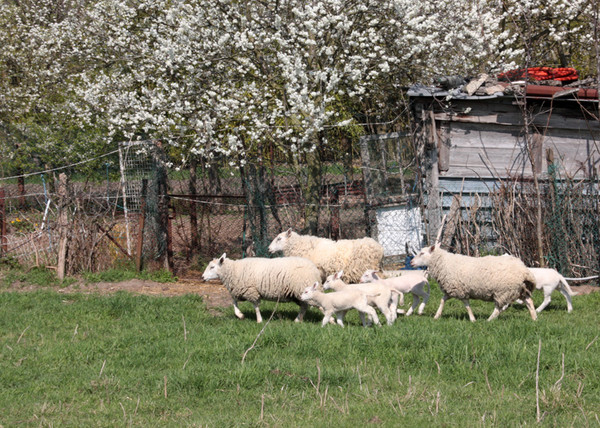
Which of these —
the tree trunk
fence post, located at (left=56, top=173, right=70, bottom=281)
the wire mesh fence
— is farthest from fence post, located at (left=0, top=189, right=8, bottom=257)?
the tree trunk

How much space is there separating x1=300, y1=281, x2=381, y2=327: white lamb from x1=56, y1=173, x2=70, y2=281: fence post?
5495mm

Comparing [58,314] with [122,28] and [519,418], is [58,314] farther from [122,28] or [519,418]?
[122,28]

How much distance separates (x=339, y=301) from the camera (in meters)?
8.49

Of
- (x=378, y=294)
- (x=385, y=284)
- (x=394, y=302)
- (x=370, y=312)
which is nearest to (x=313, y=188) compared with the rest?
(x=385, y=284)

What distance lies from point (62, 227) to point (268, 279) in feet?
16.2

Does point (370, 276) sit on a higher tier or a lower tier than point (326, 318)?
higher

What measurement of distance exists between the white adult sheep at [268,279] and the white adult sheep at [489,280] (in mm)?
1807

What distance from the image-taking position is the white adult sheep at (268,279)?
927 cm

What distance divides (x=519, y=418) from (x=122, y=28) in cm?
1288

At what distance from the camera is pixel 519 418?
5.36 metres

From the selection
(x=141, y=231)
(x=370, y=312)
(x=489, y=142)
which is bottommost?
(x=370, y=312)

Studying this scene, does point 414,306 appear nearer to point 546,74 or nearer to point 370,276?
point 370,276

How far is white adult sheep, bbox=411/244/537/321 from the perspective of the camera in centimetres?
862

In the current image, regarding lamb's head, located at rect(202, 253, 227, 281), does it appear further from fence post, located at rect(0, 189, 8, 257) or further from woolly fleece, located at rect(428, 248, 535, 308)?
fence post, located at rect(0, 189, 8, 257)
